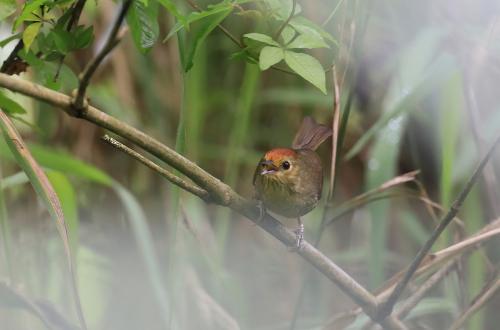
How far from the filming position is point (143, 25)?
101cm

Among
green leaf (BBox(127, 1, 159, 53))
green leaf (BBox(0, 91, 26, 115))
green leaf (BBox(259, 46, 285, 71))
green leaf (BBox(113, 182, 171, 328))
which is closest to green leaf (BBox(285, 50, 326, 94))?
green leaf (BBox(259, 46, 285, 71))

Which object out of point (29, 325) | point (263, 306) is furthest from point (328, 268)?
point (263, 306)

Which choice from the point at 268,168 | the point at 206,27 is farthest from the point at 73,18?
the point at 268,168

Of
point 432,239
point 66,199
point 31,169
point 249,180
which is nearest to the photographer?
point 31,169

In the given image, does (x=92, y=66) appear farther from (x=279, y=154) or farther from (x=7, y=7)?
(x=279, y=154)

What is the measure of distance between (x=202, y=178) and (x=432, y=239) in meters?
0.38

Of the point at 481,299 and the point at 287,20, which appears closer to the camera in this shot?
the point at 287,20

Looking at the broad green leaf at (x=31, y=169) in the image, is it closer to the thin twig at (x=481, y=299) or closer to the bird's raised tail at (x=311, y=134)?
the bird's raised tail at (x=311, y=134)

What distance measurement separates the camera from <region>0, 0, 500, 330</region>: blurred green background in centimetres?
177

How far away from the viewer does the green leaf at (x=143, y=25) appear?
3.27ft

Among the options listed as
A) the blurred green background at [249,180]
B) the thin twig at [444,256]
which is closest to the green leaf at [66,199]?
the blurred green background at [249,180]

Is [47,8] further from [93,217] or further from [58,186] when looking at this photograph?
[93,217]

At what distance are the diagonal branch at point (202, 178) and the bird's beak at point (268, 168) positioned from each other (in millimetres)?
252

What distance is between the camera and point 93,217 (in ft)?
8.39
